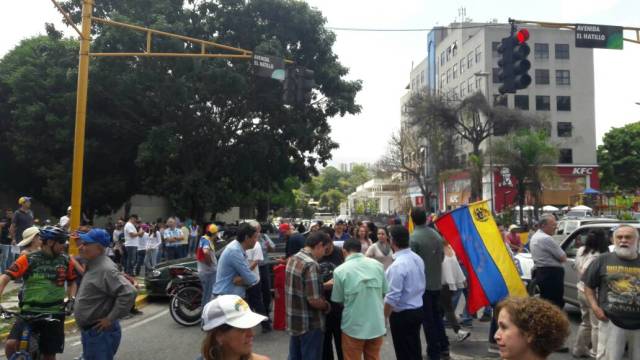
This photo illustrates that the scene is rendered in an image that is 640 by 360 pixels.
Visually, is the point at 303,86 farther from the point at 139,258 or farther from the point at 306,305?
the point at 139,258

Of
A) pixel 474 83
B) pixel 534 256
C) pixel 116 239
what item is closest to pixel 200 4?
pixel 116 239

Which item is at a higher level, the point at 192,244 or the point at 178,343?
the point at 192,244

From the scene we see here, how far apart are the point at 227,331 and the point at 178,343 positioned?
594cm

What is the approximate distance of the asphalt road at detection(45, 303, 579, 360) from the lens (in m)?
7.34

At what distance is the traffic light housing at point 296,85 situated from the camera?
38.0ft

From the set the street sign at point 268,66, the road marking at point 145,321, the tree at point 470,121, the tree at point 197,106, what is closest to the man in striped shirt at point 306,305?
the road marking at point 145,321

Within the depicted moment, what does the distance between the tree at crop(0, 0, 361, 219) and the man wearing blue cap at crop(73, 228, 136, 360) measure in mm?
18765

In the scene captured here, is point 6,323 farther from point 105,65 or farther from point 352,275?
point 105,65

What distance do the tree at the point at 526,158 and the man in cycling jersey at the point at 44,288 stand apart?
131ft

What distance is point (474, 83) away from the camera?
5897 cm

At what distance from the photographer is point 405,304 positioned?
18.1 feet

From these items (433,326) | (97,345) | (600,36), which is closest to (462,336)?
(433,326)

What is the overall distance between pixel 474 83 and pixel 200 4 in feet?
135

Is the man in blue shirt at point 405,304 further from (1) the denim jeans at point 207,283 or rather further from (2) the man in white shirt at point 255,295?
(1) the denim jeans at point 207,283
